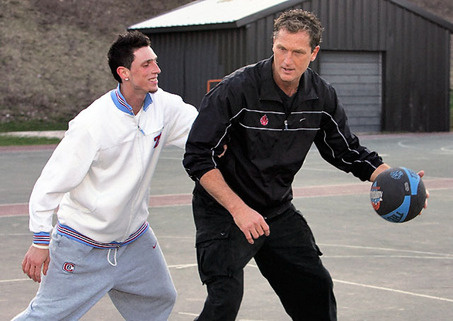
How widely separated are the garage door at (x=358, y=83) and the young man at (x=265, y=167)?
80.2 feet

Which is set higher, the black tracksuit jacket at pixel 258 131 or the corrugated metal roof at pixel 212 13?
the corrugated metal roof at pixel 212 13

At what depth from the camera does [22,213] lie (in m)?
11.3

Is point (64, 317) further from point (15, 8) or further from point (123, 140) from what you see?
point (15, 8)

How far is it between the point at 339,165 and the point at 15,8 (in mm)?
33547

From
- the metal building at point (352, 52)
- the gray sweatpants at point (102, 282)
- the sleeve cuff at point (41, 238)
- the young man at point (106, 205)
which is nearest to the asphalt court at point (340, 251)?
the gray sweatpants at point (102, 282)

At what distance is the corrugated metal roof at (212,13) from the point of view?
2806 centimetres

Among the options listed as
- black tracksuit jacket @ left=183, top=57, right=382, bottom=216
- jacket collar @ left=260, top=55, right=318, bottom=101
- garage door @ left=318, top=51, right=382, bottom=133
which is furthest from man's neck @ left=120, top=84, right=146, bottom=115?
garage door @ left=318, top=51, right=382, bottom=133

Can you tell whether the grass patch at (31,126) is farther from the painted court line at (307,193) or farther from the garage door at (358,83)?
the painted court line at (307,193)

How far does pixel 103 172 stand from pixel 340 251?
4.38 meters

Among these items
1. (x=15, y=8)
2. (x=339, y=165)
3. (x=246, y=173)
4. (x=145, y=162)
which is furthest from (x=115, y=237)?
(x=15, y=8)

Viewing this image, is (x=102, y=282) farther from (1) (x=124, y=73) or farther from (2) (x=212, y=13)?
(2) (x=212, y=13)

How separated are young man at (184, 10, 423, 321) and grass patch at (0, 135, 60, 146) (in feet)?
64.8

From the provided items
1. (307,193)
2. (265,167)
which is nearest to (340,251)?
(265,167)

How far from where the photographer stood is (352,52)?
29719 millimetres
